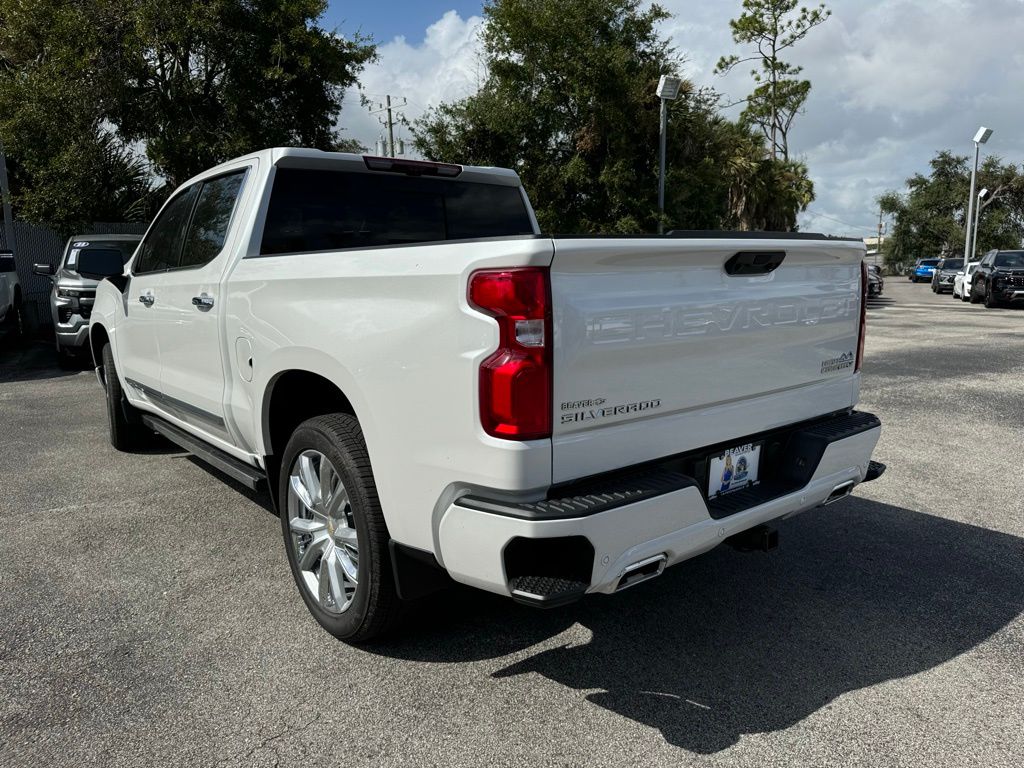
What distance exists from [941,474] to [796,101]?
31778 millimetres

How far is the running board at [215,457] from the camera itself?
375 cm

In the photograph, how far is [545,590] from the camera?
2400mm

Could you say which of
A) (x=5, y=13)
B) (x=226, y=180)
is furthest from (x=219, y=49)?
(x=226, y=180)

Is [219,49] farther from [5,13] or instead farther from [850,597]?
[850,597]

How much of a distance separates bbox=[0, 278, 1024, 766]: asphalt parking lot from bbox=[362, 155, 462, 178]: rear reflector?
2.05 m

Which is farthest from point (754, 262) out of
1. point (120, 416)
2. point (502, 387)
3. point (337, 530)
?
point (120, 416)

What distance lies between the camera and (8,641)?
3217 mm

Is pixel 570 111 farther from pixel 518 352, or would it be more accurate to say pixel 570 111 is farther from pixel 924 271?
pixel 924 271

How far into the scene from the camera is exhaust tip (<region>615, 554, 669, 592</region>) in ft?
8.26

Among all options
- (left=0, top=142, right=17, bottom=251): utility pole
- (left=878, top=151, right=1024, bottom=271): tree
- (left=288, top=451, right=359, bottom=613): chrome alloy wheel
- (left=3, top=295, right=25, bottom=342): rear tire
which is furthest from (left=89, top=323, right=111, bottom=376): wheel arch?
(left=878, top=151, right=1024, bottom=271): tree

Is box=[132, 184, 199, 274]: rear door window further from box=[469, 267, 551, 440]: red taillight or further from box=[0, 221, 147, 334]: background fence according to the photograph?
box=[0, 221, 147, 334]: background fence

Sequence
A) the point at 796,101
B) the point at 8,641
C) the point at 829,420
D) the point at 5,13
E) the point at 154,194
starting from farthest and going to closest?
1. the point at 796,101
2. the point at 154,194
3. the point at 5,13
4. the point at 829,420
5. the point at 8,641

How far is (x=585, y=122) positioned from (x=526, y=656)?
63.6ft

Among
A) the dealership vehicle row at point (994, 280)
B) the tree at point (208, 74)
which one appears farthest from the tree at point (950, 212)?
the tree at point (208, 74)
